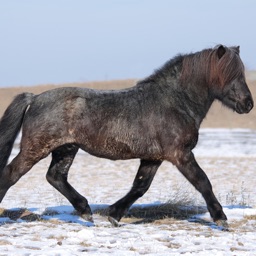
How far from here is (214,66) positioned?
Answer: 24.8 feet

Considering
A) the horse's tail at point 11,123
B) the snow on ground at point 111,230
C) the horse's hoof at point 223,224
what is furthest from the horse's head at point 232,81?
the horse's tail at point 11,123

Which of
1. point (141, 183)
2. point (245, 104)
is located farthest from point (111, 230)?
point (245, 104)

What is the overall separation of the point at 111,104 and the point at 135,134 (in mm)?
475

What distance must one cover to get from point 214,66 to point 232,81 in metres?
0.29

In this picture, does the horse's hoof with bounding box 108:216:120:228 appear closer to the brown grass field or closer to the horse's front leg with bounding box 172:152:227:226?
the horse's front leg with bounding box 172:152:227:226

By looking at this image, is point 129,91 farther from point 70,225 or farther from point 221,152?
point 221,152

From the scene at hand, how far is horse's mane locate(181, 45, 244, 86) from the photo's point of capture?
24.7 feet

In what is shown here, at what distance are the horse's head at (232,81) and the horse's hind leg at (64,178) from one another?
204 centimetres

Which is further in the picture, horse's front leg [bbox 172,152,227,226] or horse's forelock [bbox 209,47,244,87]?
horse's forelock [bbox 209,47,244,87]

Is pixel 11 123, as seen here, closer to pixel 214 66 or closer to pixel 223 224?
pixel 214 66

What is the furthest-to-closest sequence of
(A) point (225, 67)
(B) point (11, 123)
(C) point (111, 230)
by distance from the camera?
(B) point (11, 123) → (A) point (225, 67) → (C) point (111, 230)

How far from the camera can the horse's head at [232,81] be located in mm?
7512

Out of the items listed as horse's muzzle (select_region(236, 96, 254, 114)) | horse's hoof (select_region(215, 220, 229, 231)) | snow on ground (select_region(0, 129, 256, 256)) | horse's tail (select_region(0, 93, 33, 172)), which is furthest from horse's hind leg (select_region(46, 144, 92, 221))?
horse's muzzle (select_region(236, 96, 254, 114))

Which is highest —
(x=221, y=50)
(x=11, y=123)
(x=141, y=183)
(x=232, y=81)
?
(x=221, y=50)
